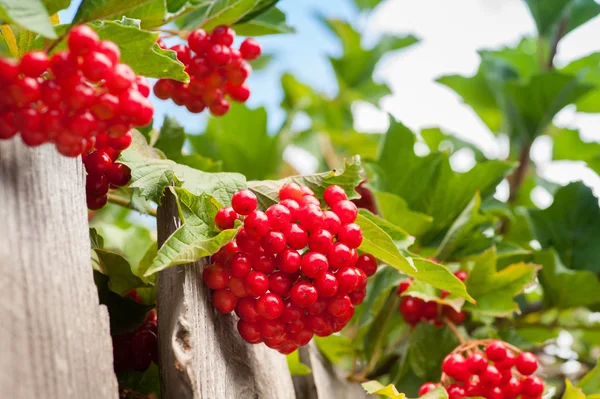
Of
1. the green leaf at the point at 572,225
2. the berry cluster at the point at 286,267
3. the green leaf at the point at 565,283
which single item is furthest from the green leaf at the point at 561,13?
the berry cluster at the point at 286,267

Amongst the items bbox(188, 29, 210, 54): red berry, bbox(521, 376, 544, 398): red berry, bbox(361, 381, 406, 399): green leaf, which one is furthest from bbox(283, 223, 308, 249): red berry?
bbox(521, 376, 544, 398): red berry

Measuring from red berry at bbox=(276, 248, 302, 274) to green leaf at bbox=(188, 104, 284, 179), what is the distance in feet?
2.51

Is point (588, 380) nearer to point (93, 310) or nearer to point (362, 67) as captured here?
point (93, 310)

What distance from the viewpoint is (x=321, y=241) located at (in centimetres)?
65

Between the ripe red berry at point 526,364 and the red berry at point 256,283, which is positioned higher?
the red berry at point 256,283

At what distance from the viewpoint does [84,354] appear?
20.2 inches

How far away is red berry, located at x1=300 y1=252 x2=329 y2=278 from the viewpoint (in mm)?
640

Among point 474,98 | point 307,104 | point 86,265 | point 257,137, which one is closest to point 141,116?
point 86,265

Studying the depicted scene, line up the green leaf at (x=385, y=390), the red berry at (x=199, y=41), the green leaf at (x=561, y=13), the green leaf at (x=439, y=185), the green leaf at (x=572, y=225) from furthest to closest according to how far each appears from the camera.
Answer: the green leaf at (x=561, y=13), the green leaf at (x=572, y=225), the green leaf at (x=439, y=185), the red berry at (x=199, y=41), the green leaf at (x=385, y=390)

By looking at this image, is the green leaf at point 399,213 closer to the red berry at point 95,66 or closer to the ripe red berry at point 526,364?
the ripe red berry at point 526,364

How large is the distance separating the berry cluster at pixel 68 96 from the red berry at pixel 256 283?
196 mm

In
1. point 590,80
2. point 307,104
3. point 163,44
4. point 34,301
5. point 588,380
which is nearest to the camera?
point 34,301

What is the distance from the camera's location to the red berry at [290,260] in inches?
25.2

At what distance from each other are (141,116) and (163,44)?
1.02 feet
